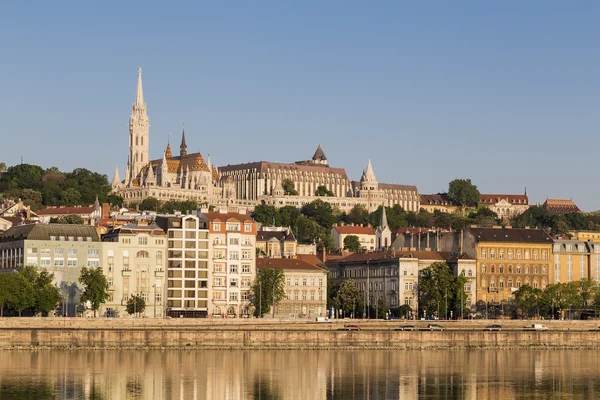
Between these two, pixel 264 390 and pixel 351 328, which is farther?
pixel 351 328

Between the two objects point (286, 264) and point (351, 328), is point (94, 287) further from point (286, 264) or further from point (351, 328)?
point (286, 264)

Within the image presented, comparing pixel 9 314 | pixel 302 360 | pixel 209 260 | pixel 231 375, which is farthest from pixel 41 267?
pixel 231 375

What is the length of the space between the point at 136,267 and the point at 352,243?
7595 cm

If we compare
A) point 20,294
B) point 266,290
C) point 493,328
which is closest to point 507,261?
point 266,290

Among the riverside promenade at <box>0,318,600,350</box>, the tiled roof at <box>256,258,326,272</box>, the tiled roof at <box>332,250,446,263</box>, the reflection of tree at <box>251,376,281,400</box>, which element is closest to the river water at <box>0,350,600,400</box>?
the reflection of tree at <box>251,376,281,400</box>

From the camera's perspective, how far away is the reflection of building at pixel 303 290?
132m

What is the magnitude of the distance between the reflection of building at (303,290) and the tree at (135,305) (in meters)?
18.0

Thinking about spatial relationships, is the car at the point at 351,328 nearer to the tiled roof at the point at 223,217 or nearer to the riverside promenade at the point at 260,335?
the riverside promenade at the point at 260,335

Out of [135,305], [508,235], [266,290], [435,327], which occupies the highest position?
[508,235]

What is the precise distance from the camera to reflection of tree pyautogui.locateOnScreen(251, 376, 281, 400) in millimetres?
69062

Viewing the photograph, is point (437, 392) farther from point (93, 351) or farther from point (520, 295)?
point (520, 295)

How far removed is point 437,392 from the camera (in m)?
72.9

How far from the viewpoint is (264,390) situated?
72000 mm

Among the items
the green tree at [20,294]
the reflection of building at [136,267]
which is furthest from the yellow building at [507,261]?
the green tree at [20,294]
